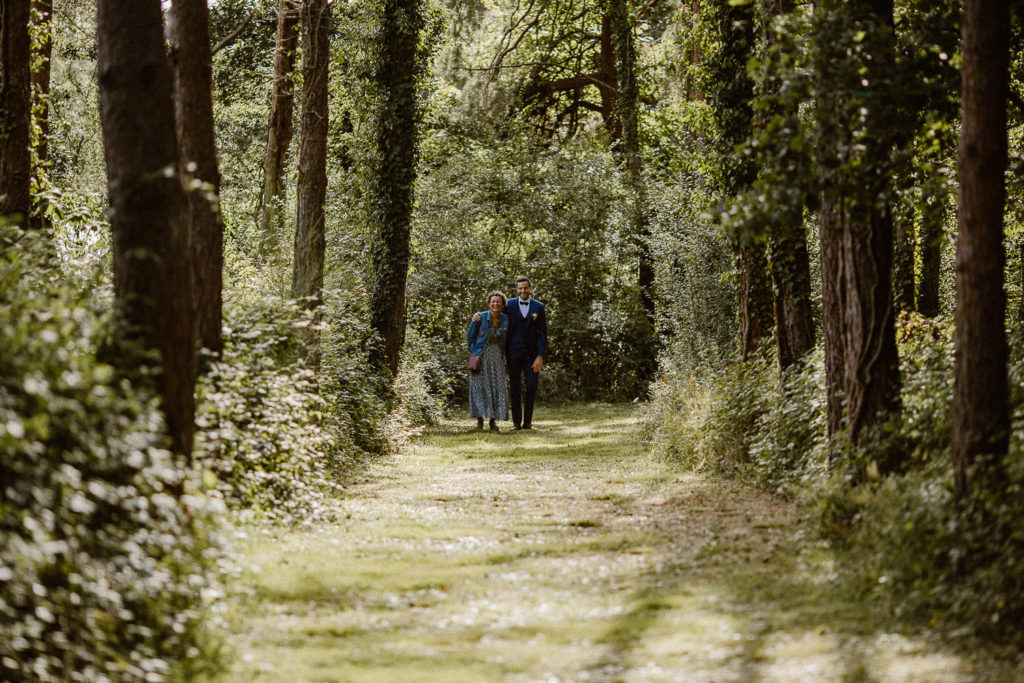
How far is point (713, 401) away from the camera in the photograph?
1082 centimetres

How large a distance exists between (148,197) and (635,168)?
2083cm

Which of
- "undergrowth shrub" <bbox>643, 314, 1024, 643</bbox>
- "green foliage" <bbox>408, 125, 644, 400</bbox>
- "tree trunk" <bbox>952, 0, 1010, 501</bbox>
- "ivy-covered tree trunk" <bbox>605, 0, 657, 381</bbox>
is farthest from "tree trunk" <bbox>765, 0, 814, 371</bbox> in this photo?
"green foliage" <bbox>408, 125, 644, 400</bbox>

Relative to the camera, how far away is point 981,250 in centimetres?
524

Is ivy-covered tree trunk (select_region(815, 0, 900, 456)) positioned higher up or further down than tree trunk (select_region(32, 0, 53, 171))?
further down

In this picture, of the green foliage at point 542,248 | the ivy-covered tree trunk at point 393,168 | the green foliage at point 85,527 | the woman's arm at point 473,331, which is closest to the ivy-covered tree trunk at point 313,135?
the ivy-covered tree trunk at point 393,168

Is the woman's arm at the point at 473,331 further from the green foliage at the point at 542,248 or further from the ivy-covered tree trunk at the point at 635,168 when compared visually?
the ivy-covered tree trunk at the point at 635,168

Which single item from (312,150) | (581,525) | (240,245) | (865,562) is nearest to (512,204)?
(240,245)

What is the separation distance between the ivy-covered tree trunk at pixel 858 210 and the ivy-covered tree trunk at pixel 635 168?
52.5 feet

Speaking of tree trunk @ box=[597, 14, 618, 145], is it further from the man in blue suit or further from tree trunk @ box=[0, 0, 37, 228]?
tree trunk @ box=[0, 0, 37, 228]

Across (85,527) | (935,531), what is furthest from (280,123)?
(935,531)

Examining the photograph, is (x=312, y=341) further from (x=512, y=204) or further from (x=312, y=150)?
(x=512, y=204)

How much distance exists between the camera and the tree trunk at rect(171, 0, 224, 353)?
721 cm

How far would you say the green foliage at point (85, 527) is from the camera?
3443mm

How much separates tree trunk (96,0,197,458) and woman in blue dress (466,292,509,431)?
11343 mm
